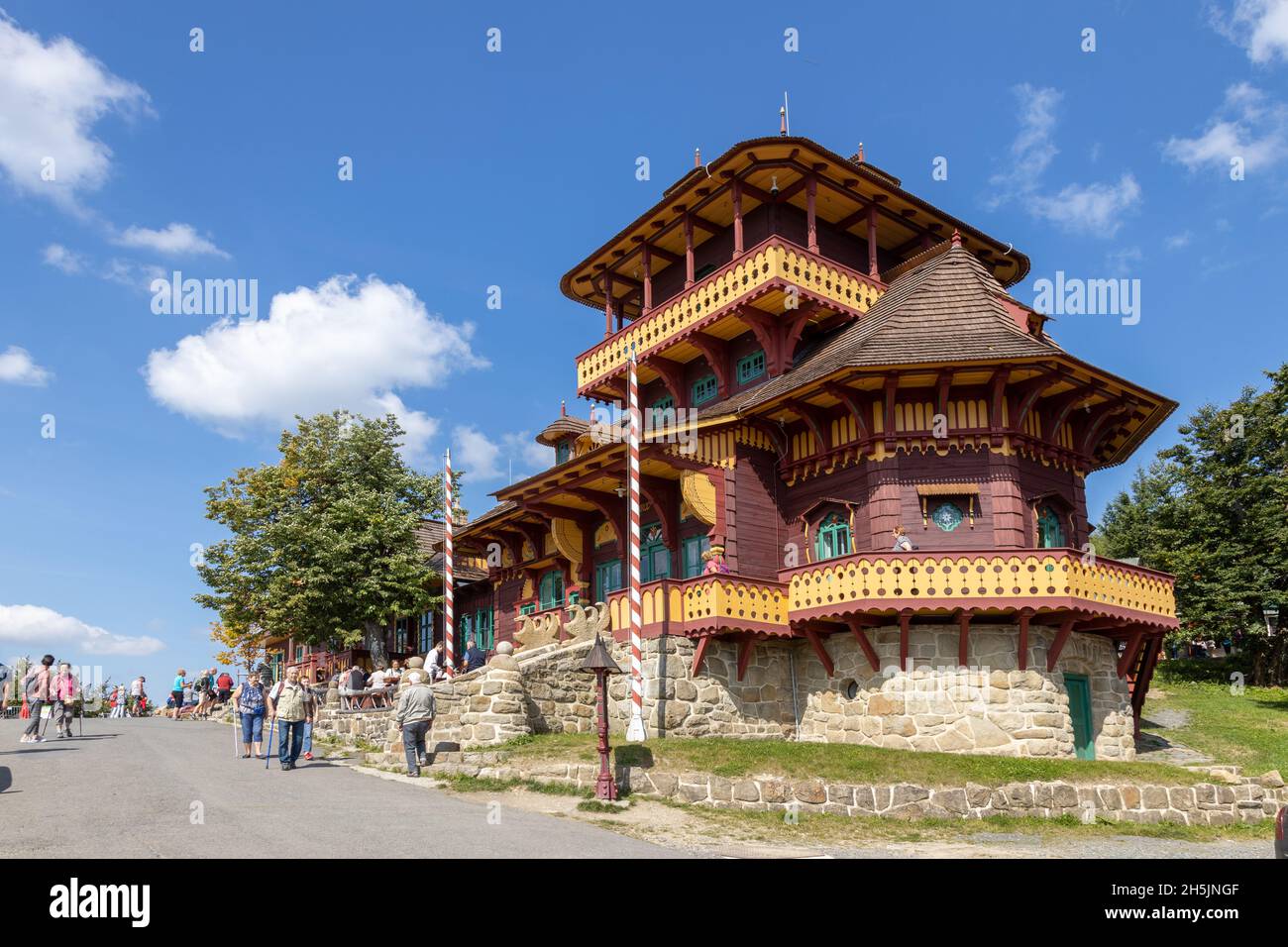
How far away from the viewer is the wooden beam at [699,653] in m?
21.8

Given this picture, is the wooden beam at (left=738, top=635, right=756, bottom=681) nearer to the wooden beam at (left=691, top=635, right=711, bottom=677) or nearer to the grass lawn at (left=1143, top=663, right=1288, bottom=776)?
the wooden beam at (left=691, top=635, right=711, bottom=677)

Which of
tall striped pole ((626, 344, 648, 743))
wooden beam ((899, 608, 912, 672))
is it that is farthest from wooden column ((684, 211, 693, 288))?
wooden beam ((899, 608, 912, 672))

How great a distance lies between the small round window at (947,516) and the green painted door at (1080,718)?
392 cm

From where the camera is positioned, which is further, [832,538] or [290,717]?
[832,538]

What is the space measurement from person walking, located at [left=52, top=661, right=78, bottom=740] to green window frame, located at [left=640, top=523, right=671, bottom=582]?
46.7 feet

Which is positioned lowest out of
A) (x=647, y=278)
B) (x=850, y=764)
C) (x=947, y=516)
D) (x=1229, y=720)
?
(x=1229, y=720)

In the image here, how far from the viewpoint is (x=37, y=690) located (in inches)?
953

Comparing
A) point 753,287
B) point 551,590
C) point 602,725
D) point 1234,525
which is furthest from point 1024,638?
point 1234,525

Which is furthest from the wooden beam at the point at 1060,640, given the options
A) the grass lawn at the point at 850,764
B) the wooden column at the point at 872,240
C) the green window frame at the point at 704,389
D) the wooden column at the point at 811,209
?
the green window frame at the point at 704,389

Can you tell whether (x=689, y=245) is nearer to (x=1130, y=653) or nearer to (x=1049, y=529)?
(x=1049, y=529)

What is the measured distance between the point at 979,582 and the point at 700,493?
6820mm
